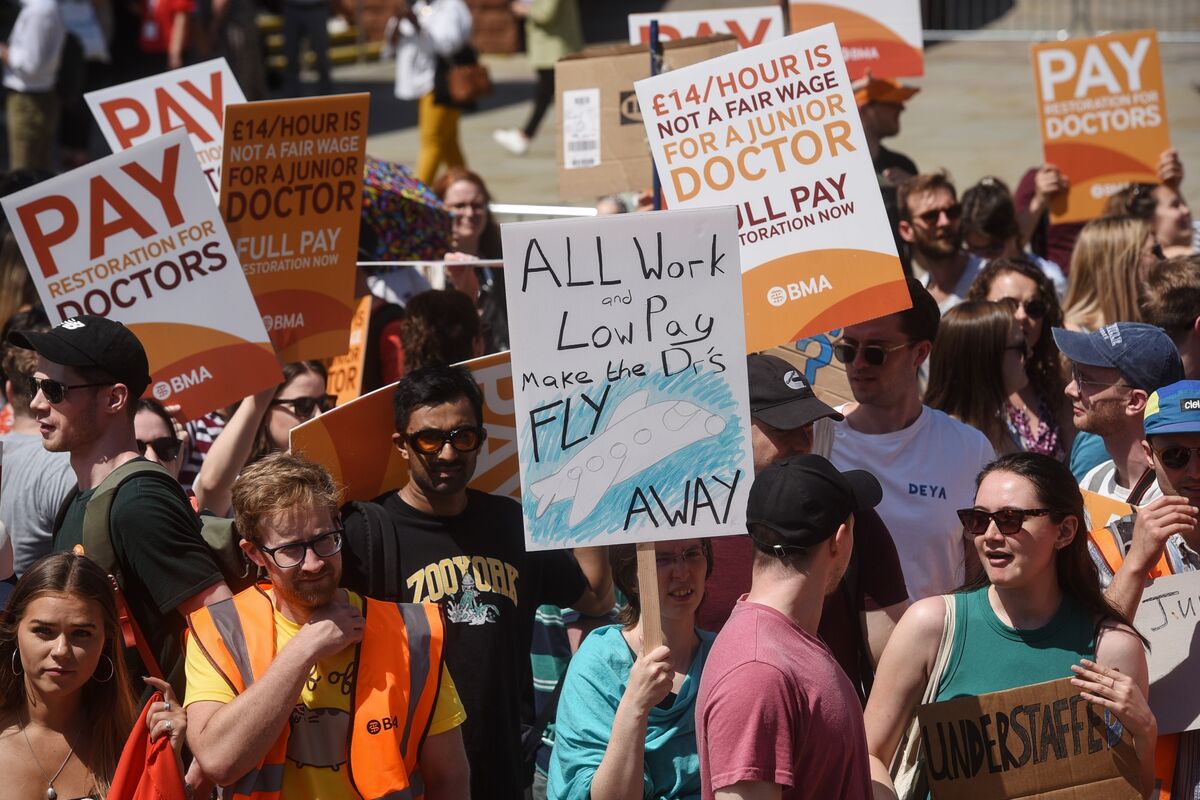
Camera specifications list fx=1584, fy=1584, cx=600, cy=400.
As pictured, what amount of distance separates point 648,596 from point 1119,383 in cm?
194

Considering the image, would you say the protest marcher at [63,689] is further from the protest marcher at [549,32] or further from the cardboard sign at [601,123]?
the protest marcher at [549,32]

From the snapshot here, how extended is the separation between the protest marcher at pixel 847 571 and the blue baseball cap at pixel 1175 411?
780 mm

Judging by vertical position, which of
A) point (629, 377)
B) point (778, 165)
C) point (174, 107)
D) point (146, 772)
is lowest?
point (146, 772)

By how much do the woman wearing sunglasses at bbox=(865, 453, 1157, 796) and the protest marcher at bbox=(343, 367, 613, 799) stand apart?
3.54 ft

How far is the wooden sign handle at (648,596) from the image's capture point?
12.3ft

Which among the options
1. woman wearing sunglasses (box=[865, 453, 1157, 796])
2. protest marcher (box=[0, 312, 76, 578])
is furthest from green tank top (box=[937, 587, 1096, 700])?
protest marcher (box=[0, 312, 76, 578])

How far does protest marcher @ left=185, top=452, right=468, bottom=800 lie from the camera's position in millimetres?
3674

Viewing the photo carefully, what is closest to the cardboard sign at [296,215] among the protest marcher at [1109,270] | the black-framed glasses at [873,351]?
the black-framed glasses at [873,351]

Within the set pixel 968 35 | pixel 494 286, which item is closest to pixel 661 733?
pixel 494 286

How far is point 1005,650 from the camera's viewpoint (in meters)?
3.83

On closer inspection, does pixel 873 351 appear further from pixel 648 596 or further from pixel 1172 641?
pixel 648 596

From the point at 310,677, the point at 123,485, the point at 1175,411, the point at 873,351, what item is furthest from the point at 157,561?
the point at 1175,411

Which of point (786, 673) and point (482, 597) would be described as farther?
point (482, 597)

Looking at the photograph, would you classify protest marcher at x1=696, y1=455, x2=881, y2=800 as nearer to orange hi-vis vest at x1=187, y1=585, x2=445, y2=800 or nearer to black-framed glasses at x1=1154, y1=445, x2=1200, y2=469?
orange hi-vis vest at x1=187, y1=585, x2=445, y2=800
